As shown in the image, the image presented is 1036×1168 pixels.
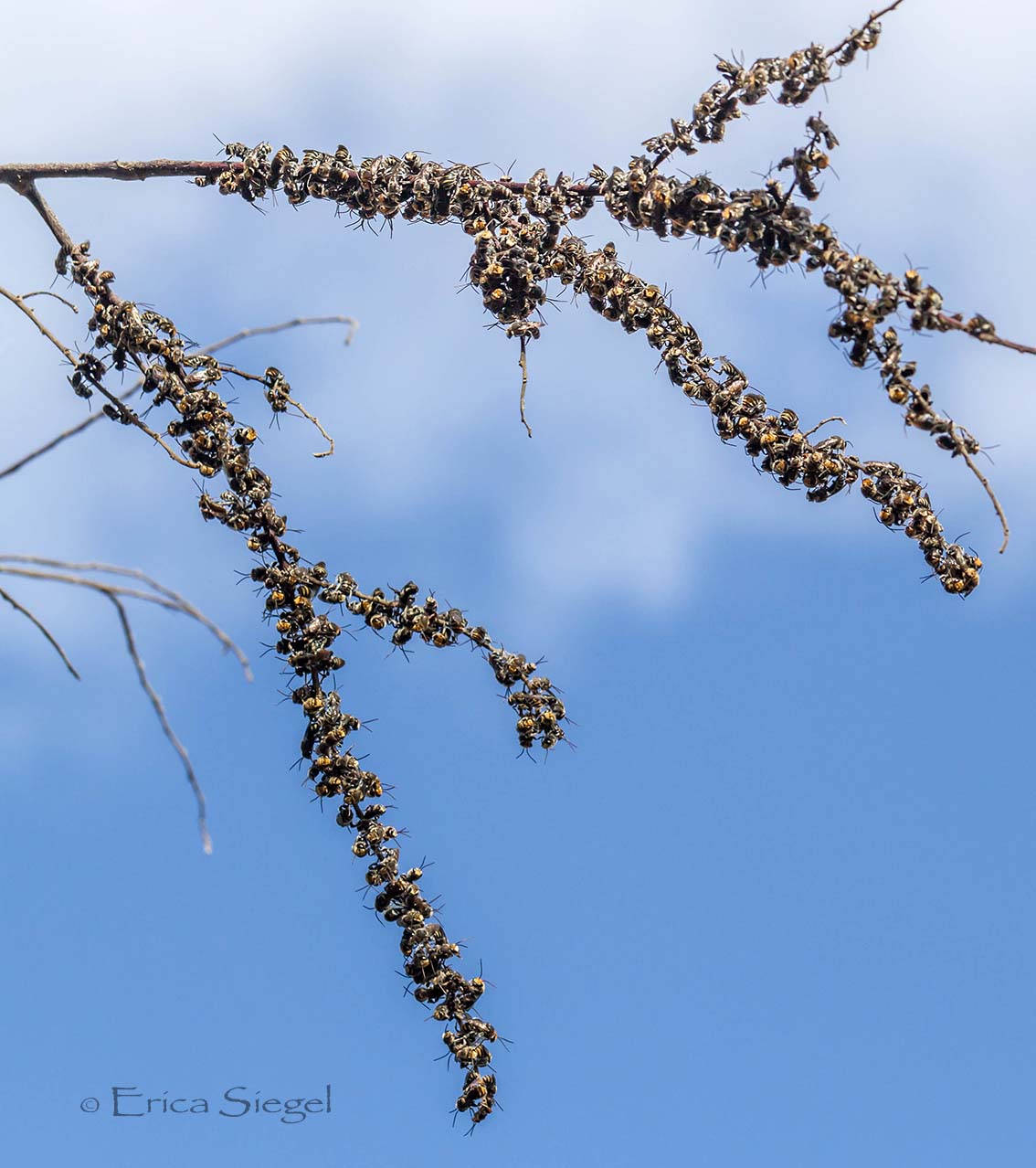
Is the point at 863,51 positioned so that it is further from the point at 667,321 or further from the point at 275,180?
the point at 275,180

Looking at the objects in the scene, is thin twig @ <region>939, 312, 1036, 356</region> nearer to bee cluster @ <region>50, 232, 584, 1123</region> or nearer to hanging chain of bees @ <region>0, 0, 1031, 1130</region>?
hanging chain of bees @ <region>0, 0, 1031, 1130</region>

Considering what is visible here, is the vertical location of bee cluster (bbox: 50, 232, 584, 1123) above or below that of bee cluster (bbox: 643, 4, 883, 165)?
below

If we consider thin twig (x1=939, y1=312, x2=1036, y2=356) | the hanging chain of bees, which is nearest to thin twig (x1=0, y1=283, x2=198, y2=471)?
the hanging chain of bees

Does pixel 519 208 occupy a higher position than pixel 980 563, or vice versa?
pixel 519 208

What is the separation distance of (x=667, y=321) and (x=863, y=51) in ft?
3.68

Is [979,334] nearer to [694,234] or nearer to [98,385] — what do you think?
[694,234]

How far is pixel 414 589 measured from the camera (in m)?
4.93

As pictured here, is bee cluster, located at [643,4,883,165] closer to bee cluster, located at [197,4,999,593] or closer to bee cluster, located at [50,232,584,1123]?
bee cluster, located at [197,4,999,593]

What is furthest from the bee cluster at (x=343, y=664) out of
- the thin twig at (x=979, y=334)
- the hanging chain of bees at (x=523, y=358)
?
the thin twig at (x=979, y=334)

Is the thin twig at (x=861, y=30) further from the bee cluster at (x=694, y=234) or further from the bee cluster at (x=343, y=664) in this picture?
the bee cluster at (x=343, y=664)

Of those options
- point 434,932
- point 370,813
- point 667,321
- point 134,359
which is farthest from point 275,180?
point 434,932

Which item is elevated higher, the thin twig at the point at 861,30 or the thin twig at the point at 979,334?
the thin twig at the point at 861,30

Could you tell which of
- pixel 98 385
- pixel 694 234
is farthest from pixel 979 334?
pixel 98 385

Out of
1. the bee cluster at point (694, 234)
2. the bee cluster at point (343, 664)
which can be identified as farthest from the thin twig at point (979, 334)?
the bee cluster at point (343, 664)
